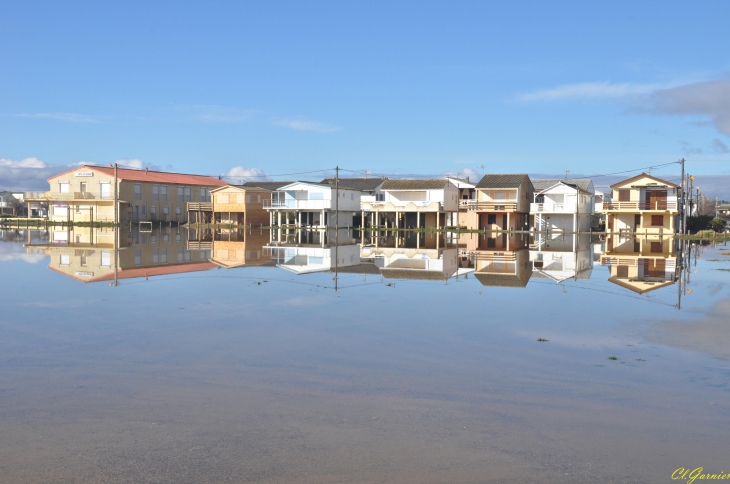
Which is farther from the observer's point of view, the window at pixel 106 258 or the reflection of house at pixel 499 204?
the reflection of house at pixel 499 204

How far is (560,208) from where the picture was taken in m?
57.1

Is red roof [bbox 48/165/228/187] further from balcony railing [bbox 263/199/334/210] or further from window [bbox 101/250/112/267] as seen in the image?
window [bbox 101/250/112/267]

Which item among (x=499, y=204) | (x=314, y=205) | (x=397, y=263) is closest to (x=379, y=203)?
(x=314, y=205)

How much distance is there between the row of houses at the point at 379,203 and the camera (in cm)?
5325

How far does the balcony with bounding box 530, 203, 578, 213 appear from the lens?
56844 millimetres

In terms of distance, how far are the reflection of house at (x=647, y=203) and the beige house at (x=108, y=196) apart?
1830 inches

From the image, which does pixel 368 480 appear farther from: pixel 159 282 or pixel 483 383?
pixel 159 282

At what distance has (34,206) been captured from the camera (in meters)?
110

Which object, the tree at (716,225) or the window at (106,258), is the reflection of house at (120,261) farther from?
the tree at (716,225)

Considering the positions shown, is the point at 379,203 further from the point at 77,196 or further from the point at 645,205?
the point at 77,196

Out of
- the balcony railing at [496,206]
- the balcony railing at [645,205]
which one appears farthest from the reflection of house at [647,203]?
the balcony railing at [496,206]

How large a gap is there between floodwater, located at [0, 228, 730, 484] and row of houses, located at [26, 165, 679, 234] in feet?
130

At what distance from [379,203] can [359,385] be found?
54738 millimetres

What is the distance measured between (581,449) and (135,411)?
448 cm
